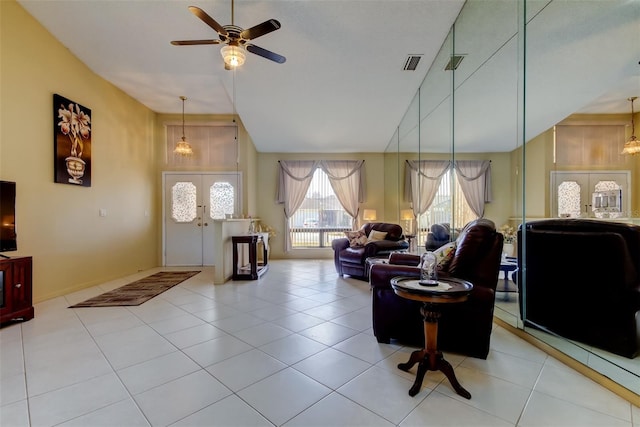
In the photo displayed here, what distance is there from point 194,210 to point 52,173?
2737mm

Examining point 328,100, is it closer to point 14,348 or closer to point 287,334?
point 287,334

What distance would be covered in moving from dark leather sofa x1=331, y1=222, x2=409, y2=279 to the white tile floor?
169 cm

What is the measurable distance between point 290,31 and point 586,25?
9.59 ft

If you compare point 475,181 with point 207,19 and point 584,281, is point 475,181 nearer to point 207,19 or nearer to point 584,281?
point 584,281

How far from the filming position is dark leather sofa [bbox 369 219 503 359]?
2.13 metres

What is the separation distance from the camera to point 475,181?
12.9 ft

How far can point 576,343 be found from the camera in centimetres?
211

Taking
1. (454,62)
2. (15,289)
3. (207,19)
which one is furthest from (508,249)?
(15,289)

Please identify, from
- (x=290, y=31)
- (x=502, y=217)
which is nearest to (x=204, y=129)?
(x=290, y=31)

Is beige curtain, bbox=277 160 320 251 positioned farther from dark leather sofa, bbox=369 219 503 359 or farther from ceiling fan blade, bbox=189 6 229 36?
dark leather sofa, bbox=369 219 503 359

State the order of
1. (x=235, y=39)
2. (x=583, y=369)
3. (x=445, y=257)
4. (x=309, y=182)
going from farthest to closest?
(x=309, y=182) → (x=235, y=39) → (x=445, y=257) → (x=583, y=369)

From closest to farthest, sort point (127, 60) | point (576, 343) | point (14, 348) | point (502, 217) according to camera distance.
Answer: point (576, 343) → point (14, 348) → point (502, 217) → point (127, 60)

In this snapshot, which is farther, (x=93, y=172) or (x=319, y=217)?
(x=319, y=217)

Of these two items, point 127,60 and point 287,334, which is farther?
point 127,60
